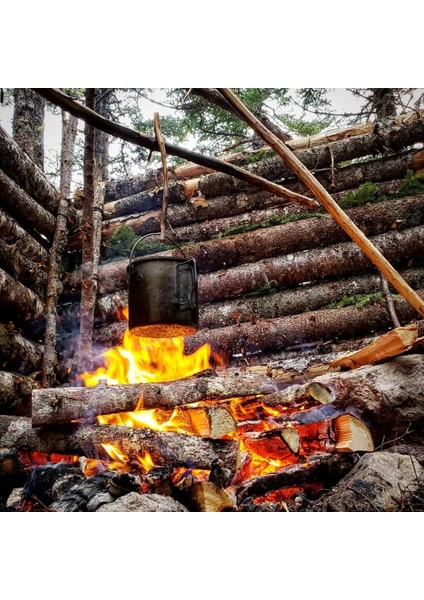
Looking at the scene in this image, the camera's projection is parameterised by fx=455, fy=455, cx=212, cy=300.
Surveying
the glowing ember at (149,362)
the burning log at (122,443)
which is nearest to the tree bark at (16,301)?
the glowing ember at (149,362)

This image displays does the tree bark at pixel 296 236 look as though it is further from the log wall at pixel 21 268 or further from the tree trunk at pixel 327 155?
the log wall at pixel 21 268

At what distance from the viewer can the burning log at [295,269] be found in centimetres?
359

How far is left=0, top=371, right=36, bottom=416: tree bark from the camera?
3.04 metres

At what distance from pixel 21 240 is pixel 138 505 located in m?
2.42

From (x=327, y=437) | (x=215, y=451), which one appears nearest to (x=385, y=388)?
(x=327, y=437)

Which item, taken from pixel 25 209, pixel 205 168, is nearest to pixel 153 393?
pixel 25 209

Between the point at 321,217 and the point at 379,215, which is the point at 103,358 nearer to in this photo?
the point at 321,217

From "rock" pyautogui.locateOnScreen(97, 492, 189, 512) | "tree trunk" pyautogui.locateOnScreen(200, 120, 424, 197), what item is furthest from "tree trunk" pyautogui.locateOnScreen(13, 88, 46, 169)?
"rock" pyautogui.locateOnScreen(97, 492, 189, 512)

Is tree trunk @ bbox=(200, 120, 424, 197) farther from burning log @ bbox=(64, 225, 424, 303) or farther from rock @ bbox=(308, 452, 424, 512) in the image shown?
rock @ bbox=(308, 452, 424, 512)

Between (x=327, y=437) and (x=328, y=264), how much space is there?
5.62ft

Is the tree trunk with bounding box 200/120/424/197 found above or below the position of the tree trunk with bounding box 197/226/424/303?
above

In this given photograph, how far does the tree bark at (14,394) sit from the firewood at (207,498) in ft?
5.24

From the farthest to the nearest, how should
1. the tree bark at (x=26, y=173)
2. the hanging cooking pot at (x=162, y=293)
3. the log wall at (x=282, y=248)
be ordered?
the log wall at (x=282, y=248)
the tree bark at (x=26, y=173)
the hanging cooking pot at (x=162, y=293)

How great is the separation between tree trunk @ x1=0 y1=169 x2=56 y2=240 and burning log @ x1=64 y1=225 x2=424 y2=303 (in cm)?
51
